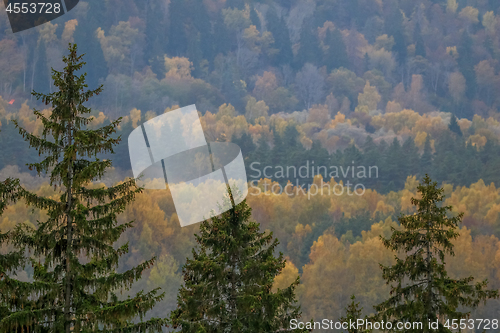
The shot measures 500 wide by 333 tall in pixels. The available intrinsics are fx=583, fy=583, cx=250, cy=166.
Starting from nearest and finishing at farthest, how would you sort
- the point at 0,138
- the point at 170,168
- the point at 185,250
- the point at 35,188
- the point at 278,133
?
1. the point at 185,250
2. the point at 35,188
3. the point at 0,138
4. the point at 170,168
5. the point at 278,133

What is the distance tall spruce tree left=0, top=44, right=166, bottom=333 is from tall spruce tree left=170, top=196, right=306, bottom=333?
3.20m

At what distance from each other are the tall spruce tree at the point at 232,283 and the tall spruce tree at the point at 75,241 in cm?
320

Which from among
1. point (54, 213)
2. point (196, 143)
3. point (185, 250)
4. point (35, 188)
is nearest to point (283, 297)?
point (54, 213)

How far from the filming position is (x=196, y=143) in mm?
182625

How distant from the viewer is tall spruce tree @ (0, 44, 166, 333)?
31.7 feet

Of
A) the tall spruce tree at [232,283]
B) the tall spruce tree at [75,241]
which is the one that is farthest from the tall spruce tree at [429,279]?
the tall spruce tree at [75,241]

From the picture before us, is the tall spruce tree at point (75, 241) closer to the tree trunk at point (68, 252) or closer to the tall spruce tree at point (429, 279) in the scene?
the tree trunk at point (68, 252)

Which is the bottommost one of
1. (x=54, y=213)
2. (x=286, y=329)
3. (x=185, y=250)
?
(x=286, y=329)

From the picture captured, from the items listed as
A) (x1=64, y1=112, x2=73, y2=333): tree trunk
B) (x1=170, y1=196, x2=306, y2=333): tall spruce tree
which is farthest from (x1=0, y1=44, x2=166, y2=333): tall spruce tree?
(x1=170, y1=196, x2=306, y2=333): tall spruce tree

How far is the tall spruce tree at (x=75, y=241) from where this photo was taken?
965 centimetres

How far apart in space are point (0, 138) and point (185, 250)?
67566 mm

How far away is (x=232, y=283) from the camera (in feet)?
44.4

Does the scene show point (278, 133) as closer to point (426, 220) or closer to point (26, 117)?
point (26, 117)

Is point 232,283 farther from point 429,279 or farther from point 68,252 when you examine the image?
point 68,252
